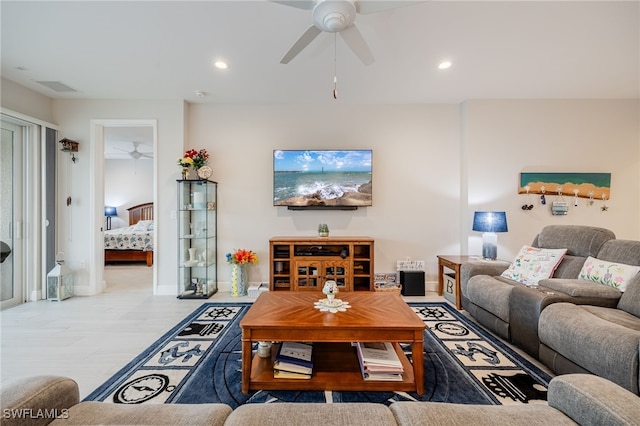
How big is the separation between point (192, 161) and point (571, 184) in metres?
5.42

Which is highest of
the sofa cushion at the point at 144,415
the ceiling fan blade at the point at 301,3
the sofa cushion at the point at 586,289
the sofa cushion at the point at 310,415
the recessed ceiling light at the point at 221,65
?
the recessed ceiling light at the point at 221,65

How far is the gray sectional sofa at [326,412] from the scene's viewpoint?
79 cm

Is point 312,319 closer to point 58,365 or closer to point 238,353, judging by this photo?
point 238,353

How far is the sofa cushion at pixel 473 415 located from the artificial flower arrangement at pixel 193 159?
3.77 metres

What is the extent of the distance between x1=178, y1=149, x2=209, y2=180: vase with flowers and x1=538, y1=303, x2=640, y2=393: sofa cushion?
408 cm

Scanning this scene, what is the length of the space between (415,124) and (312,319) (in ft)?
11.3

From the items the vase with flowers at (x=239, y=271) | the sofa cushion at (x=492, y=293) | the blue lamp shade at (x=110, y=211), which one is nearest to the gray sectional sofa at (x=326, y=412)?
the sofa cushion at (x=492, y=293)

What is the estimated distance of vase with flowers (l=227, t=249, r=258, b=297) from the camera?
3.84 metres

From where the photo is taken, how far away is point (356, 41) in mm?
2104

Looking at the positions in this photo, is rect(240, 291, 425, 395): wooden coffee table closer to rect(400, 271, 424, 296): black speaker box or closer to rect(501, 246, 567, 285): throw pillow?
rect(501, 246, 567, 285): throw pillow

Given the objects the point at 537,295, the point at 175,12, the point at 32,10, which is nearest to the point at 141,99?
the point at 32,10

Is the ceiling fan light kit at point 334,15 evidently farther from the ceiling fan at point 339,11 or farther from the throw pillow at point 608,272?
the throw pillow at point 608,272

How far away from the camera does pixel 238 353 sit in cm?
222

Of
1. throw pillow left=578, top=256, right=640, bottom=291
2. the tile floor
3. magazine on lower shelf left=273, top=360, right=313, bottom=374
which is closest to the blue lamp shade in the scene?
the tile floor
